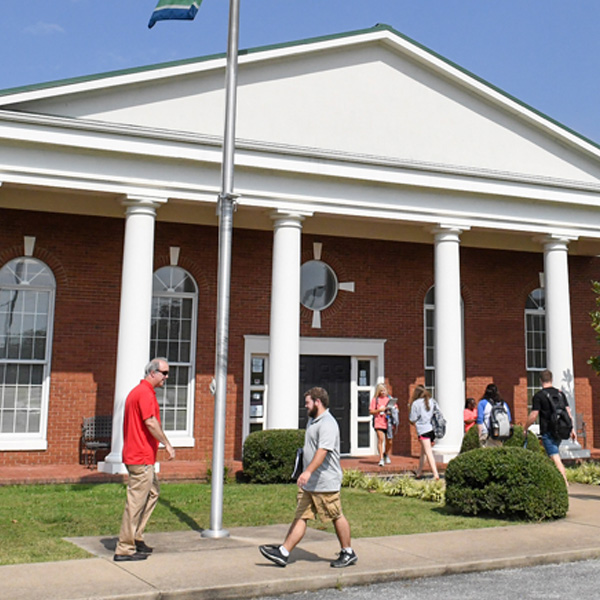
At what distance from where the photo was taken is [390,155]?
1645 cm

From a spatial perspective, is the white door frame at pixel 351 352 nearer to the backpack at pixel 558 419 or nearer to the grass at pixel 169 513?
the grass at pixel 169 513

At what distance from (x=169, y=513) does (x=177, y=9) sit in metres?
6.75

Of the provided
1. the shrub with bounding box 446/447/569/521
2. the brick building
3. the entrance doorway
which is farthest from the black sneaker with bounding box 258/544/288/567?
the entrance doorway

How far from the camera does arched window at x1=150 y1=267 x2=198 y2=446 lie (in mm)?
17109

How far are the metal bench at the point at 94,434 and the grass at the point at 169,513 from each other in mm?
2464

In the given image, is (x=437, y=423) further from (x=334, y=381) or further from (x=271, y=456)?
(x=334, y=381)

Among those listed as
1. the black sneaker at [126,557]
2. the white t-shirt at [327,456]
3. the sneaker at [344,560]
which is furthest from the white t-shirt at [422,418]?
the black sneaker at [126,557]

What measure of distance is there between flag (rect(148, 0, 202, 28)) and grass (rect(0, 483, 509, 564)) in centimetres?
659

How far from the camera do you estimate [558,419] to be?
1235 cm

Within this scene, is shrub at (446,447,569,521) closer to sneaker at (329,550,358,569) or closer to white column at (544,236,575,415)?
sneaker at (329,550,358,569)

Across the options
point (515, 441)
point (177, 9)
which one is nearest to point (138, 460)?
point (177, 9)

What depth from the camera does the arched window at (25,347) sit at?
15859 mm

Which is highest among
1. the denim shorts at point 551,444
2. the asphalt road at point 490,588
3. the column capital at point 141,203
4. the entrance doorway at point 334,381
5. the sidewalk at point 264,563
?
the column capital at point 141,203

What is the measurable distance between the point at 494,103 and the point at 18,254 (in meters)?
10.9
